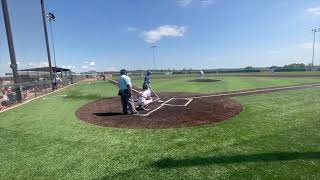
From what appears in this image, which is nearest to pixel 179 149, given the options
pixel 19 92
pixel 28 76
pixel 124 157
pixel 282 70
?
pixel 124 157

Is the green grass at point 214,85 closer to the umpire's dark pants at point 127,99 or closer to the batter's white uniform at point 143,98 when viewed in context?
the batter's white uniform at point 143,98

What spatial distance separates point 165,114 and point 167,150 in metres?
4.12

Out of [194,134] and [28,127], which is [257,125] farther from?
[28,127]

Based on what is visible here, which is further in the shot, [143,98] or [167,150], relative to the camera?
[143,98]

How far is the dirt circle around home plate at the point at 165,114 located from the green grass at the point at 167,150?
584 millimetres

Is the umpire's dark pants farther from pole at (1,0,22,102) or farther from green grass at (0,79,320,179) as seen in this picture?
pole at (1,0,22,102)

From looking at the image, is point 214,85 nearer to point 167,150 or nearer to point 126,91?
point 126,91

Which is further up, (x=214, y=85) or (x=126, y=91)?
(x=126, y=91)

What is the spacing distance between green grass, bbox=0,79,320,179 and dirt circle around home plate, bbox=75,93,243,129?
0.58 m

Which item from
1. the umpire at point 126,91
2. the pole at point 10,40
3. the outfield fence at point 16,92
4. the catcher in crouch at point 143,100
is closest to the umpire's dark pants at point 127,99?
the umpire at point 126,91

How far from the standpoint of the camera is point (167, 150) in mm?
6301

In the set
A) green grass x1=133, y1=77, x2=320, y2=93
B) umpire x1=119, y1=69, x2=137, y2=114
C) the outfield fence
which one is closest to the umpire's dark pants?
umpire x1=119, y1=69, x2=137, y2=114

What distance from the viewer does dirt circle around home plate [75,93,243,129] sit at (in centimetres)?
897

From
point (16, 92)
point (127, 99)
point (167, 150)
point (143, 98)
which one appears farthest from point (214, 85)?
point (167, 150)
